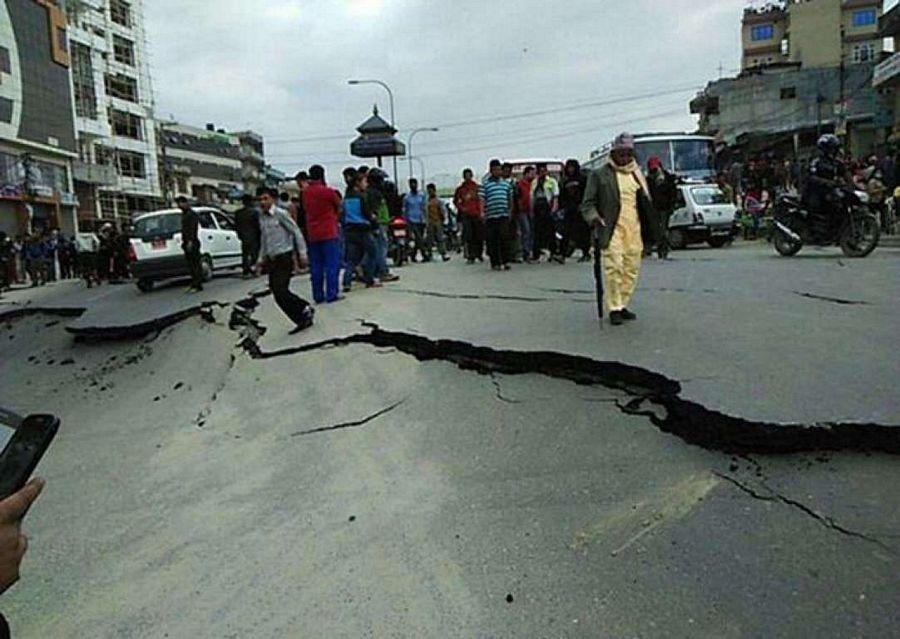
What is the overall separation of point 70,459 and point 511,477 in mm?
3558

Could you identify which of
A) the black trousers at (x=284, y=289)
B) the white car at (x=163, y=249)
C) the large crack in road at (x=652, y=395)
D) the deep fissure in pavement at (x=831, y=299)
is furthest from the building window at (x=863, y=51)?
the large crack in road at (x=652, y=395)

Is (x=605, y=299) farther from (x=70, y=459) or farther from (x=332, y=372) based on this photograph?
(x=70, y=459)

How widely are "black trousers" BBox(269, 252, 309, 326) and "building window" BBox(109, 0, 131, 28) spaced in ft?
185

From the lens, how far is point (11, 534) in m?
1.37

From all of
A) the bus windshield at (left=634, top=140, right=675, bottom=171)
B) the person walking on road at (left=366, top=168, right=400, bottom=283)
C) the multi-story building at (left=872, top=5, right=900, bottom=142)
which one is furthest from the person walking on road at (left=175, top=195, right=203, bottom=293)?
the multi-story building at (left=872, top=5, right=900, bottom=142)

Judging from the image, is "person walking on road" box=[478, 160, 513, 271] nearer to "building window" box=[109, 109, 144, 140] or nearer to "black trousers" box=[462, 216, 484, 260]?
"black trousers" box=[462, 216, 484, 260]

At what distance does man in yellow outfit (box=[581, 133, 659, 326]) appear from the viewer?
238 inches

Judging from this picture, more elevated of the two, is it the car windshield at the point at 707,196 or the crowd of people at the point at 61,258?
the car windshield at the point at 707,196

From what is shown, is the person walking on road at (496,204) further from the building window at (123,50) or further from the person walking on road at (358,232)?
the building window at (123,50)

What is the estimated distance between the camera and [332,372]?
242 inches

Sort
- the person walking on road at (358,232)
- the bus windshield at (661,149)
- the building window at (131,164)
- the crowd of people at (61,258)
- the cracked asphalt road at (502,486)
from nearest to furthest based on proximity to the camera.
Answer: the cracked asphalt road at (502,486)
the person walking on road at (358,232)
the crowd of people at (61,258)
the bus windshield at (661,149)
the building window at (131,164)

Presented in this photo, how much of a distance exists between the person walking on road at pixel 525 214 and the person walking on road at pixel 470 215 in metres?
0.74

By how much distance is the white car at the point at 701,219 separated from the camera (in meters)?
18.0

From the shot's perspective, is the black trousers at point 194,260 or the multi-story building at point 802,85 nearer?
the black trousers at point 194,260
